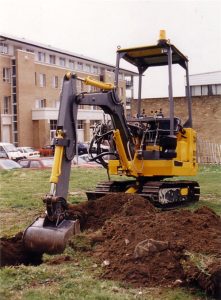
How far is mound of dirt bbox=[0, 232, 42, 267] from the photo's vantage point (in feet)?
24.5

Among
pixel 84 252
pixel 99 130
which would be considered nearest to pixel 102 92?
pixel 99 130

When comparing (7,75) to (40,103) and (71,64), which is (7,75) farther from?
(71,64)

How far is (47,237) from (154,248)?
1.73 m

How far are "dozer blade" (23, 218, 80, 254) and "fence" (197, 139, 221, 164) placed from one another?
26.7 meters

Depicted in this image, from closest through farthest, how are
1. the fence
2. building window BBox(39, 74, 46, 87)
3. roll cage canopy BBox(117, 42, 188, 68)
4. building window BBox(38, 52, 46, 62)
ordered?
roll cage canopy BBox(117, 42, 188, 68)
the fence
building window BBox(39, 74, 46, 87)
building window BBox(38, 52, 46, 62)

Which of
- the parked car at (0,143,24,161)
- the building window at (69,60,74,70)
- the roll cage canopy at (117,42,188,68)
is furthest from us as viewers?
the building window at (69,60,74,70)

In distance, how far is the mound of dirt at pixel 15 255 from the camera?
7.45 m

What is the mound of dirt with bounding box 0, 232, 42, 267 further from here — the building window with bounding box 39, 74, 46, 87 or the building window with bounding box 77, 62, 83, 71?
the building window with bounding box 77, 62, 83, 71

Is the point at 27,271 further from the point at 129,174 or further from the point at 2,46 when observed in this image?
the point at 2,46

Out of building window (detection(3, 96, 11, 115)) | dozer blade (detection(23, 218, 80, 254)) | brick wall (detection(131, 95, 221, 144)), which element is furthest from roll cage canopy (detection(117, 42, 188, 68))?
building window (detection(3, 96, 11, 115))

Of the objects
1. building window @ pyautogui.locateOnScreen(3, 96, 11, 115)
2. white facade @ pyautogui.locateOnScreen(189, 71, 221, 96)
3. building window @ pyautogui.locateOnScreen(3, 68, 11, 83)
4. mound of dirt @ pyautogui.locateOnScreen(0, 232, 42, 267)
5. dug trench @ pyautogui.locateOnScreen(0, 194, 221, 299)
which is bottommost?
mound of dirt @ pyautogui.locateOnScreen(0, 232, 42, 267)

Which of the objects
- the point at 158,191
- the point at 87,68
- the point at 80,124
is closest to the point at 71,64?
the point at 87,68

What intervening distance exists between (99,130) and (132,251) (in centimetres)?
467

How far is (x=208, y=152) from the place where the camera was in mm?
33875
